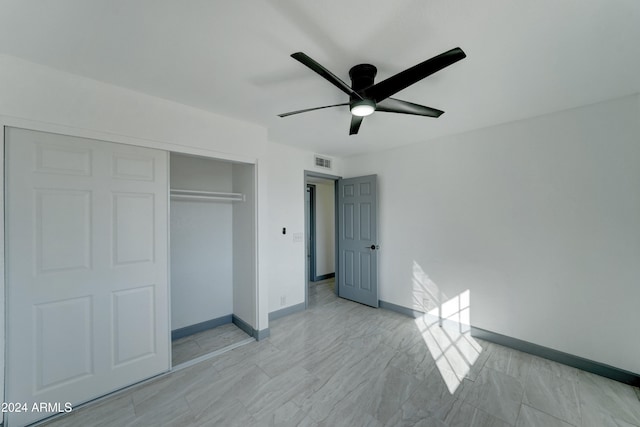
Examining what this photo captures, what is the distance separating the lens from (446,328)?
10.4ft

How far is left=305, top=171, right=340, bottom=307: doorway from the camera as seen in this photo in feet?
→ 17.8

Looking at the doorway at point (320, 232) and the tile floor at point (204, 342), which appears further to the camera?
the doorway at point (320, 232)

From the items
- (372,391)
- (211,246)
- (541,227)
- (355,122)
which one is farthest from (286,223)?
(541,227)

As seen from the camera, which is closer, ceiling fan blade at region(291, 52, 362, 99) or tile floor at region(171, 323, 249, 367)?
ceiling fan blade at region(291, 52, 362, 99)

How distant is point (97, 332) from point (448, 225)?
3.80 meters

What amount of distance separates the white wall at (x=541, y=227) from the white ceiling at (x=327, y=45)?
1.55 feet

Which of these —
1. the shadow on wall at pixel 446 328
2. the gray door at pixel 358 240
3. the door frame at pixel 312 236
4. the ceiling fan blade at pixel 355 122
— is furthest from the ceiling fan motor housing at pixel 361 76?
the door frame at pixel 312 236

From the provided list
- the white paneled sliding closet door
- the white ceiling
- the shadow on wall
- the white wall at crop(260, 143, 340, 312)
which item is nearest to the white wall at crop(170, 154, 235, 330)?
the white wall at crop(260, 143, 340, 312)

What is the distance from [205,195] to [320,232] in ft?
10.1

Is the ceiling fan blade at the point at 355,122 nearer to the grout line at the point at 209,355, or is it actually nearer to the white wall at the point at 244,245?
the white wall at the point at 244,245

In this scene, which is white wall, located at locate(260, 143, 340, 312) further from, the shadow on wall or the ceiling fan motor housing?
the ceiling fan motor housing

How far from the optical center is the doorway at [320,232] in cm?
542

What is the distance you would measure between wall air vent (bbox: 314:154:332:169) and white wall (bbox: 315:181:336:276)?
1.31 m

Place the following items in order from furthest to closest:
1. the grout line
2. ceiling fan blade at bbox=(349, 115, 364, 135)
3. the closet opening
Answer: the closet opening, the grout line, ceiling fan blade at bbox=(349, 115, 364, 135)
